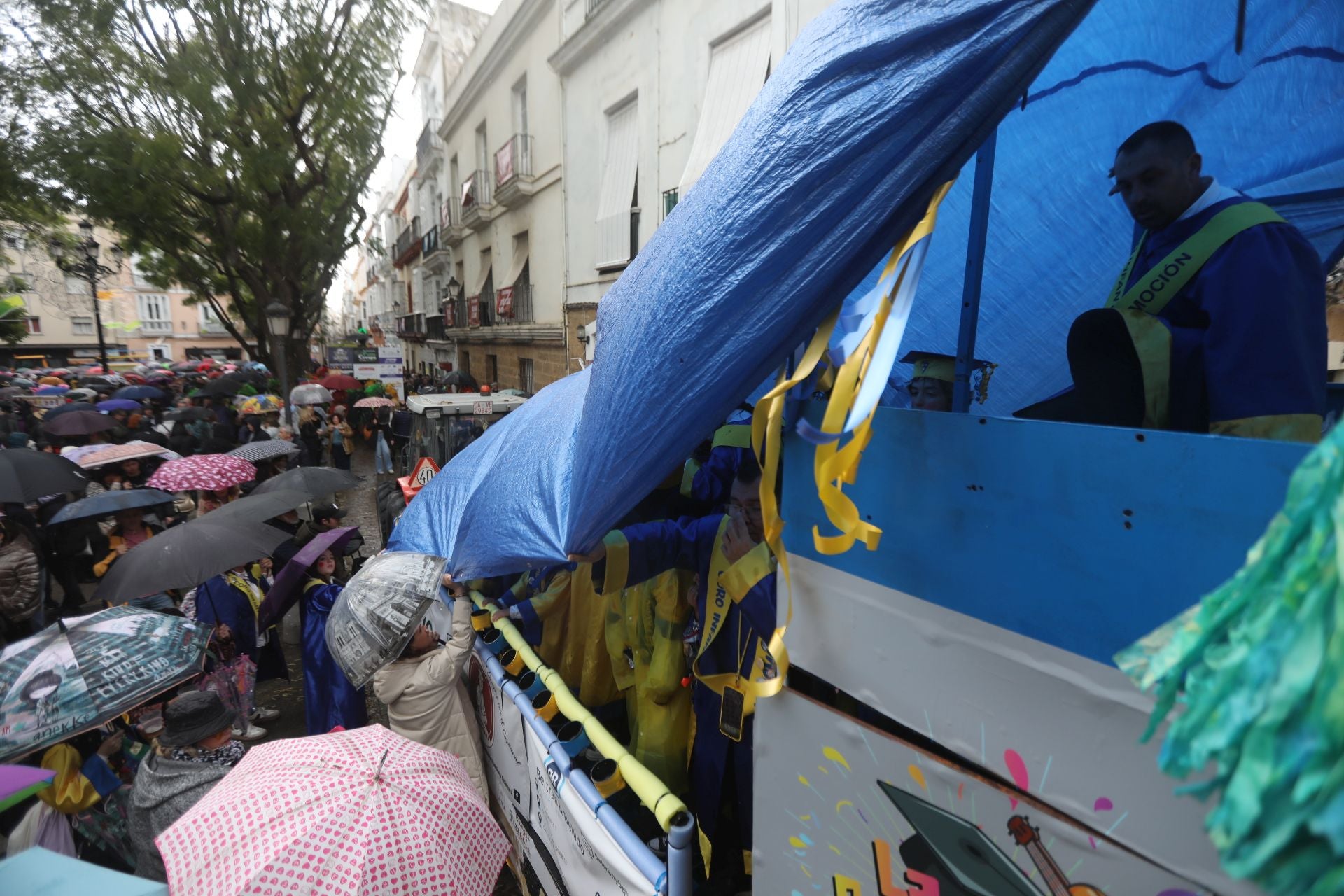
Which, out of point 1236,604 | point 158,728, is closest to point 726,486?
point 1236,604

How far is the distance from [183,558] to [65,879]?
274cm

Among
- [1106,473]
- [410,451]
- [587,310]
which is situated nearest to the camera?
[1106,473]

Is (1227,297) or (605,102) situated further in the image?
(605,102)

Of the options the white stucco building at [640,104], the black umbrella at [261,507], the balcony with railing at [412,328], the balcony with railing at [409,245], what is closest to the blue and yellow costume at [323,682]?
the black umbrella at [261,507]

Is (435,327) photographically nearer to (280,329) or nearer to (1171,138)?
(280,329)

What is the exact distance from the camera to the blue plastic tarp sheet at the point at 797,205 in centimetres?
111

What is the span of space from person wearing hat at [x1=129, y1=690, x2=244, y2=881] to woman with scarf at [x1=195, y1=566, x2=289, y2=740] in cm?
174

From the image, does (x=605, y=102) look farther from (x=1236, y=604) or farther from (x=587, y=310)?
(x=1236, y=604)

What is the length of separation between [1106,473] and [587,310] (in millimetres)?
10932

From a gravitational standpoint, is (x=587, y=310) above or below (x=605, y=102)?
below

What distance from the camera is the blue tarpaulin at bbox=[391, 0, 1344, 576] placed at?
3.81ft

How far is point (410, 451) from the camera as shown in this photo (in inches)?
351

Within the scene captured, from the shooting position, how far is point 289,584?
12.6ft

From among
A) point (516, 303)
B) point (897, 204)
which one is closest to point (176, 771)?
point (897, 204)
